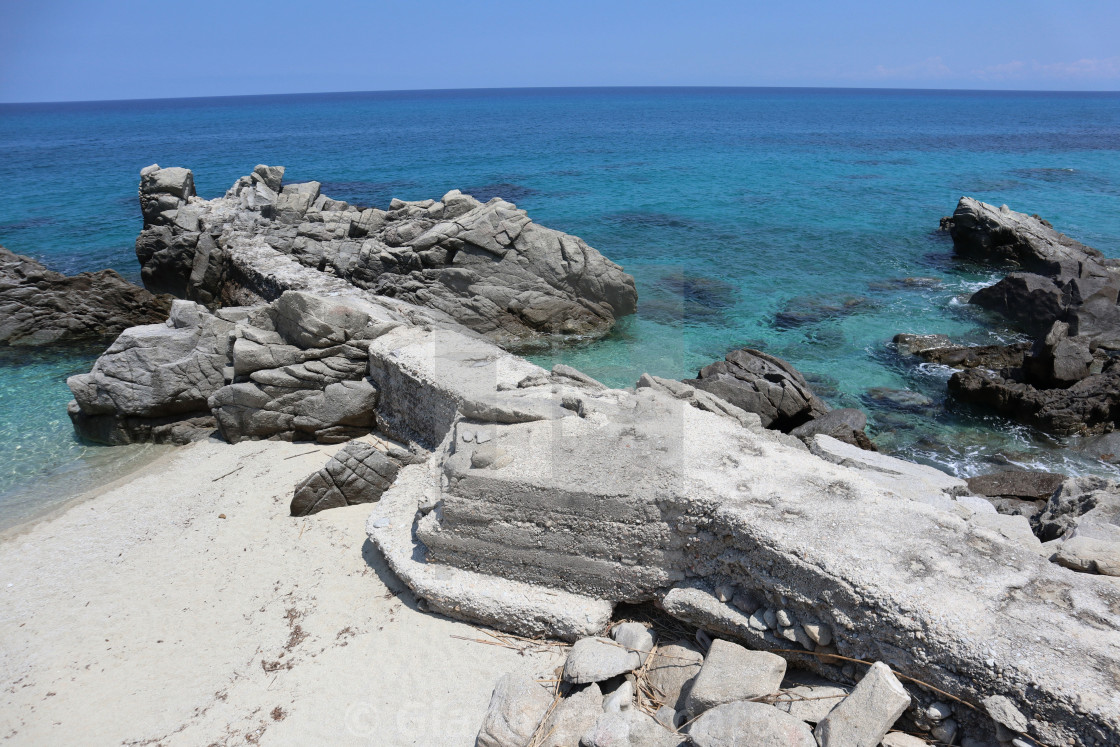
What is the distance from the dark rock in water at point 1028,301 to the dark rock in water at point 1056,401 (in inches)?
173

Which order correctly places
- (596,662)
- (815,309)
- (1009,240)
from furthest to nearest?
1. (1009,240)
2. (815,309)
3. (596,662)

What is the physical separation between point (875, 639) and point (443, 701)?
3054mm

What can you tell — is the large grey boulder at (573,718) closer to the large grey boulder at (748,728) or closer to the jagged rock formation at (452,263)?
the large grey boulder at (748,728)

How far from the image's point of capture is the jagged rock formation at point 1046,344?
38.6ft

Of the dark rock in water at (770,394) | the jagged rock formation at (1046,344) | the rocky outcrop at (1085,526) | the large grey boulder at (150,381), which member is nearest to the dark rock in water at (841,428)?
the dark rock in water at (770,394)

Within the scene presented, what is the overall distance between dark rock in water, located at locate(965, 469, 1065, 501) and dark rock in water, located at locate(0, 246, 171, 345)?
17102 millimetres

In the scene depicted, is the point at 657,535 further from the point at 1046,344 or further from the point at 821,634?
the point at 1046,344

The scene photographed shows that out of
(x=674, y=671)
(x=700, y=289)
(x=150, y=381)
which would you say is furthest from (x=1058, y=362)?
(x=150, y=381)

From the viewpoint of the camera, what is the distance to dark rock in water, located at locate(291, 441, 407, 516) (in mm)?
7625

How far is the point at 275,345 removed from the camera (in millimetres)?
9430

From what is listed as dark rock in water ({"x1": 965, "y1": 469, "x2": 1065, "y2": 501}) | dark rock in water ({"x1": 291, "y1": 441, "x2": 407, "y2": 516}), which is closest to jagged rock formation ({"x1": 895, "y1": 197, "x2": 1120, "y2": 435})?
dark rock in water ({"x1": 965, "y1": 469, "x2": 1065, "y2": 501})

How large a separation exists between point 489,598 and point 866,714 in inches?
114

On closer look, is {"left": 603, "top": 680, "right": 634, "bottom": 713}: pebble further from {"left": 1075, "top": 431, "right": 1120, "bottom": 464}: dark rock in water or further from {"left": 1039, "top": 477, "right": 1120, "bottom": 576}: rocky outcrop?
{"left": 1075, "top": 431, "right": 1120, "bottom": 464}: dark rock in water

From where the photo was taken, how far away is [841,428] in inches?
419
